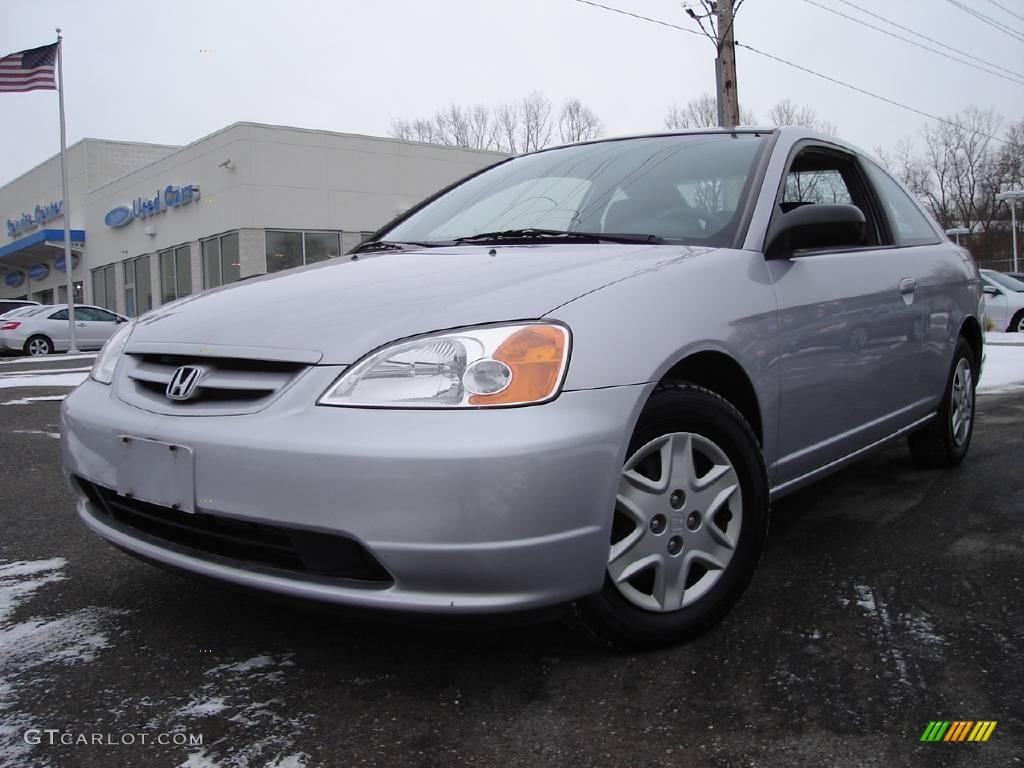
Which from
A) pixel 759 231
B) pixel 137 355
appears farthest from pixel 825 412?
pixel 137 355

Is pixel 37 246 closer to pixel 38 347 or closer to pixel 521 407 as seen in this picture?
pixel 38 347

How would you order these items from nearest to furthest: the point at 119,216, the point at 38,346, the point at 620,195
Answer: the point at 620,195 → the point at 38,346 → the point at 119,216

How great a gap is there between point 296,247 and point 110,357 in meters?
23.3

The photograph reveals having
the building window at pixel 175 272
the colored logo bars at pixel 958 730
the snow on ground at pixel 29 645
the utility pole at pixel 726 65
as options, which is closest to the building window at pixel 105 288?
the building window at pixel 175 272

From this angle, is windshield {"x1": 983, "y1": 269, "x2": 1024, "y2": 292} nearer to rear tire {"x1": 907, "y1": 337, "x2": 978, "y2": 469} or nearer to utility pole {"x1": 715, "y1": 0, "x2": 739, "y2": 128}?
utility pole {"x1": 715, "y1": 0, "x2": 739, "y2": 128}

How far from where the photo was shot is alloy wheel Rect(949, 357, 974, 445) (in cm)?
411

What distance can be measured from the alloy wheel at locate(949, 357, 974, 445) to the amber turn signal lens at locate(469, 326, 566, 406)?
2.80 m

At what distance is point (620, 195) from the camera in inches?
117

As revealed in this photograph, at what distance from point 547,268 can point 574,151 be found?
52.6 inches

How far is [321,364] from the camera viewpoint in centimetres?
197

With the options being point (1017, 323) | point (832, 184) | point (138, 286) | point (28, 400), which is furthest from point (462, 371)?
point (138, 286)

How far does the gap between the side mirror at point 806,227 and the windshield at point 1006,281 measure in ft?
50.5

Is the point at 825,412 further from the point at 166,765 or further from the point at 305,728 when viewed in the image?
the point at 166,765

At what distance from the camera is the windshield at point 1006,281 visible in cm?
1602
